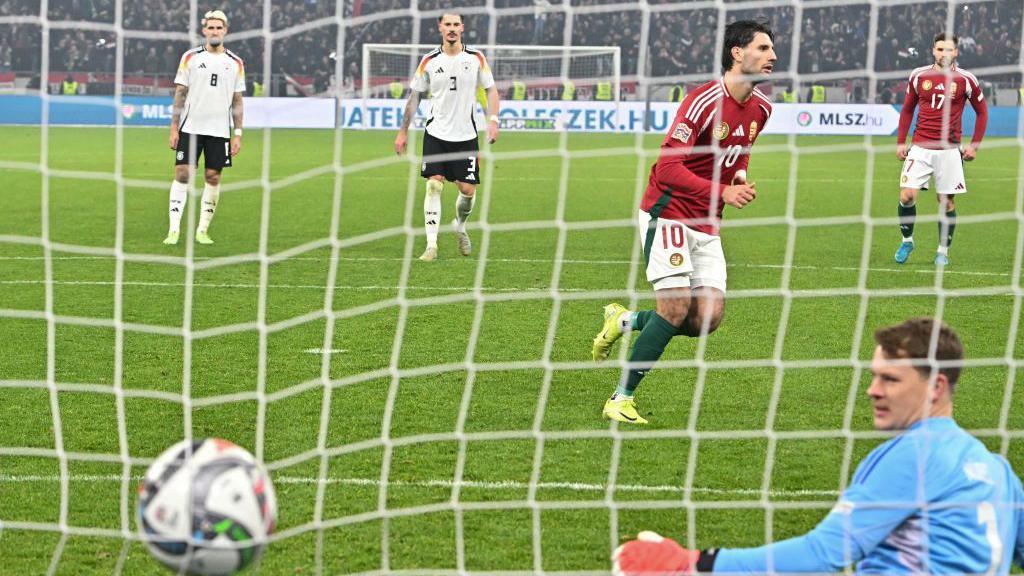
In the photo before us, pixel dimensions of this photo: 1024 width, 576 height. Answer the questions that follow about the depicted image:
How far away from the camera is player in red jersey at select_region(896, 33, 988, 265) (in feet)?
34.7

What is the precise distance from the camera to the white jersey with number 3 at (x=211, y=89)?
11.2m

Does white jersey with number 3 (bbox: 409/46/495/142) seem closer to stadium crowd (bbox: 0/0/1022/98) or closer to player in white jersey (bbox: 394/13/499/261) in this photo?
player in white jersey (bbox: 394/13/499/261)

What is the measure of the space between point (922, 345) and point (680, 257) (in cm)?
257

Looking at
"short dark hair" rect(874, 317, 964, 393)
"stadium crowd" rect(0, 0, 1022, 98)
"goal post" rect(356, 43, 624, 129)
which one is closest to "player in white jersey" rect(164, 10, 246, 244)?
"short dark hair" rect(874, 317, 964, 393)

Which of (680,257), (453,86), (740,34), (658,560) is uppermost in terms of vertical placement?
(740,34)

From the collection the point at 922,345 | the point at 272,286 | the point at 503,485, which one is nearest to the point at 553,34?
the point at 272,286

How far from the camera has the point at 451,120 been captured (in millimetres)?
10867

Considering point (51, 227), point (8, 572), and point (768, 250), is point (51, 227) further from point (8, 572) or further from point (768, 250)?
point (8, 572)

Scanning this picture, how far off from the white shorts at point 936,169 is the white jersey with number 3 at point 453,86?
3.58 m

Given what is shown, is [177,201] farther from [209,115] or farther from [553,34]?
[553,34]

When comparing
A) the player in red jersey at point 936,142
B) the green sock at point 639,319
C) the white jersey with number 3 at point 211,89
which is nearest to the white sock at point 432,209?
the white jersey with number 3 at point 211,89

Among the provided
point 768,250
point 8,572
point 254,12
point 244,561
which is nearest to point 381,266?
point 768,250

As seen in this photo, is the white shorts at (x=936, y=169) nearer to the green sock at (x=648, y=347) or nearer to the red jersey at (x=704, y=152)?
the red jersey at (x=704, y=152)

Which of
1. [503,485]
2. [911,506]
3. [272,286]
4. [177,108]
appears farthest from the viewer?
[177,108]
